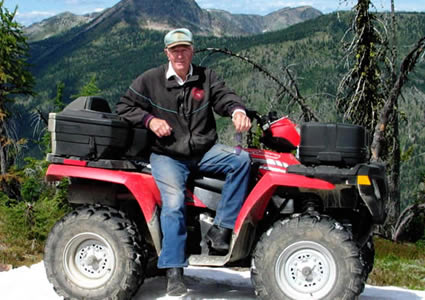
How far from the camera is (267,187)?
16.7 ft

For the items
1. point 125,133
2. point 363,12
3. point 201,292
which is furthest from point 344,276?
point 363,12

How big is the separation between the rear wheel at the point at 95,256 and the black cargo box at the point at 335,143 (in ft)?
5.37

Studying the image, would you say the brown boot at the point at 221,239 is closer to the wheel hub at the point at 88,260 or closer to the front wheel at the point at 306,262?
the front wheel at the point at 306,262

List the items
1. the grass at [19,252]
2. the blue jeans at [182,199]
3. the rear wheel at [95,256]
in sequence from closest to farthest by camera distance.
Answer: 1. the blue jeans at [182,199]
2. the rear wheel at [95,256]
3. the grass at [19,252]

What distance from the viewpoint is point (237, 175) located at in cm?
523

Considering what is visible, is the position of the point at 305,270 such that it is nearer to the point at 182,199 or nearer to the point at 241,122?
the point at 182,199

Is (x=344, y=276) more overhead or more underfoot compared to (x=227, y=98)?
more underfoot

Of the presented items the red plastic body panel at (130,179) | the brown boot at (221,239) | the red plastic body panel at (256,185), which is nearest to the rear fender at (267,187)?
the red plastic body panel at (256,185)

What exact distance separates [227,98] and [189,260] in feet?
4.58

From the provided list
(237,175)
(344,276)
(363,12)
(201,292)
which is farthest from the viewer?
(363,12)

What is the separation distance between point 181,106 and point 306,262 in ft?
5.39

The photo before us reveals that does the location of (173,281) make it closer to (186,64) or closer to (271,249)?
(271,249)

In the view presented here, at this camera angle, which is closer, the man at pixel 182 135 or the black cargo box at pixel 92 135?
the man at pixel 182 135

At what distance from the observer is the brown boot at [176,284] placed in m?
5.31
